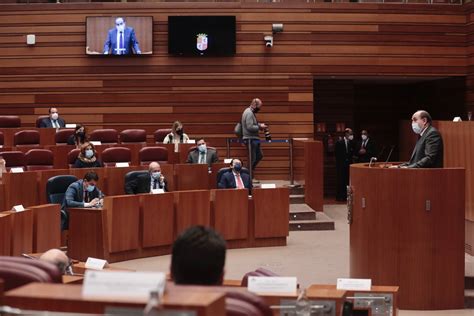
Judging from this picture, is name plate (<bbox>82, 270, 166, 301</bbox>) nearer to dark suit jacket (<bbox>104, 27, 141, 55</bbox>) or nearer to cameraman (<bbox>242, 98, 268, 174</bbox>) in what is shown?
cameraman (<bbox>242, 98, 268, 174</bbox>)

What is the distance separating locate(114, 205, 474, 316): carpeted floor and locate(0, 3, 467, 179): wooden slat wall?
401cm

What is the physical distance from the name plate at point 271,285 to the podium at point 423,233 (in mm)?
3646

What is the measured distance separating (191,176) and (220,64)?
4.02m

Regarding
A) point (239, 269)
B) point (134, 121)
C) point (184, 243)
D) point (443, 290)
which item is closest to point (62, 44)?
point (134, 121)

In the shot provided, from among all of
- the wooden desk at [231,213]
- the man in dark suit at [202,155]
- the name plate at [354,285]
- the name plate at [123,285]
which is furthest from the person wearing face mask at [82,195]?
the name plate at [123,285]

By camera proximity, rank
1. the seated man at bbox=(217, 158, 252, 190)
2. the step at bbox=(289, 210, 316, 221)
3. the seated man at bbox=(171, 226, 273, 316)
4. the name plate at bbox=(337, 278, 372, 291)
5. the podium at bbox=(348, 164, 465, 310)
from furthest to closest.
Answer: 1. the step at bbox=(289, 210, 316, 221)
2. the seated man at bbox=(217, 158, 252, 190)
3. the podium at bbox=(348, 164, 465, 310)
4. the name plate at bbox=(337, 278, 372, 291)
5. the seated man at bbox=(171, 226, 273, 316)

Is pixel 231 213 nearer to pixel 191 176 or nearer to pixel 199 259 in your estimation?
pixel 191 176

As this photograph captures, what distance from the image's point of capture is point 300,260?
857 centimetres

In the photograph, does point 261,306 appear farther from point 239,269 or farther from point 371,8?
point 371,8

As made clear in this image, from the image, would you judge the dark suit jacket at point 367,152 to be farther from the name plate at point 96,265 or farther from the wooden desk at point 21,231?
the name plate at point 96,265

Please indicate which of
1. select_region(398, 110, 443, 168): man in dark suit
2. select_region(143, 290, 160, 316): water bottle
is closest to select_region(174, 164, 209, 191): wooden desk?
select_region(398, 110, 443, 168): man in dark suit

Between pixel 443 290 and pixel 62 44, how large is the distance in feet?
31.5

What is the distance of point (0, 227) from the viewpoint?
6.99 metres

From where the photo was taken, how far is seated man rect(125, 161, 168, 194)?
31.2 ft
